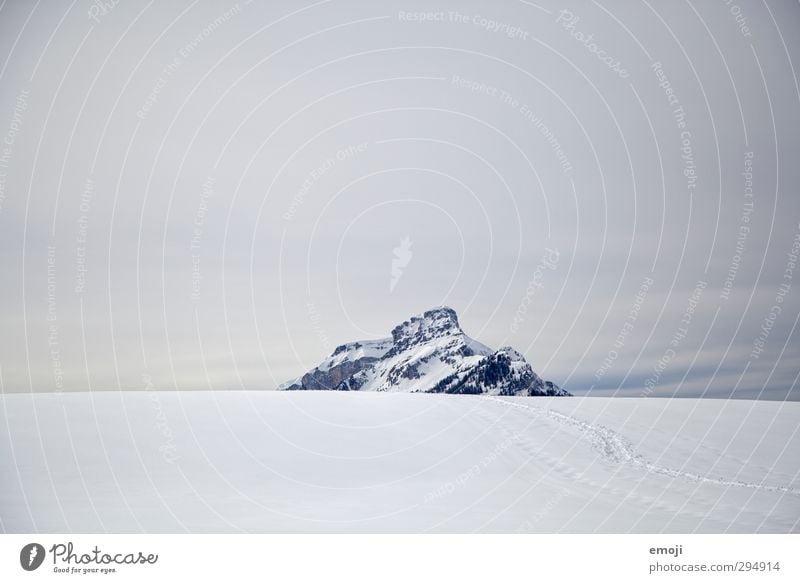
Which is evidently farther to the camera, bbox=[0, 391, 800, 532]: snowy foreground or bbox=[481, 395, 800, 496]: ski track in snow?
bbox=[481, 395, 800, 496]: ski track in snow

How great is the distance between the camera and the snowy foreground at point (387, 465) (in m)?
7.68

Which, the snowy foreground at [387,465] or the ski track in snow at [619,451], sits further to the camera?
the ski track in snow at [619,451]

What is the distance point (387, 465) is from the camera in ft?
30.0

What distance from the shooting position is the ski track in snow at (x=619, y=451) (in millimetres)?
8641

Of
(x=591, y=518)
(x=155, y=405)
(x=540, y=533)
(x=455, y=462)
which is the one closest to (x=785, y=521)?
(x=591, y=518)

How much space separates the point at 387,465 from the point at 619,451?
10.7 feet

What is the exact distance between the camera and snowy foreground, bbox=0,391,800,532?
768 centimetres

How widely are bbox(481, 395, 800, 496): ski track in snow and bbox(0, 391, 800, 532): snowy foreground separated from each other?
3cm

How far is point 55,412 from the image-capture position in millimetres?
10781

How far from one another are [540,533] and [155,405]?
6623mm

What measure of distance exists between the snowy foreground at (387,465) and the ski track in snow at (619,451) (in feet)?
0.11

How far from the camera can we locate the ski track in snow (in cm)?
864
